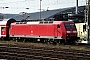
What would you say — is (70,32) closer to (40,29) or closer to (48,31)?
(48,31)

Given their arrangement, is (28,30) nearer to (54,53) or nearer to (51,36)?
(51,36)

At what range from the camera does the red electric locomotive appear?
27.7m

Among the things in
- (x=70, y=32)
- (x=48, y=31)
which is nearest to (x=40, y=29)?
(x=48, y=31)

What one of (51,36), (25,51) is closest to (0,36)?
(51,36)

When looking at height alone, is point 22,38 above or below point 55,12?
below

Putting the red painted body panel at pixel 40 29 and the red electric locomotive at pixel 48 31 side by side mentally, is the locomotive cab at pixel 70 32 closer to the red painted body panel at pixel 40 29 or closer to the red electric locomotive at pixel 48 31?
the red electric locomotive at pixel 48 31

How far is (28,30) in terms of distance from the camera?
32500mm

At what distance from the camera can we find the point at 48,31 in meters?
29.2

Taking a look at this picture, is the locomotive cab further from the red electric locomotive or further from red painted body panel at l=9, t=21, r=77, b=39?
red painted body panel at l=9, t=21, r=77, b=39

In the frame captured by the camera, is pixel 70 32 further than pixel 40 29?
No

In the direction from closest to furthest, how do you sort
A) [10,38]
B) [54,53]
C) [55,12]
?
[54,53] → [10,38] → [55,12]

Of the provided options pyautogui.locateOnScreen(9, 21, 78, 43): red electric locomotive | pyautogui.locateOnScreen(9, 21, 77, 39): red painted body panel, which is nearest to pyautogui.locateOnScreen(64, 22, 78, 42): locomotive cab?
pyautogui.locateOnScreen(9, 21, 78, 43): red electric locomotive

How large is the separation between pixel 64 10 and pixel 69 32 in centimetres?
4746

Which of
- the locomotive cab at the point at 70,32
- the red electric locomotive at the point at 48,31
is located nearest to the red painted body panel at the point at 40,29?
the red electric locomotive at the point at 48,31
